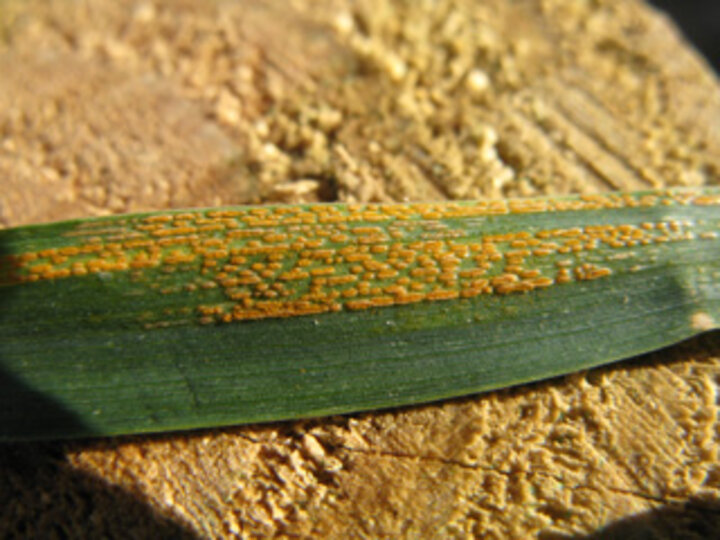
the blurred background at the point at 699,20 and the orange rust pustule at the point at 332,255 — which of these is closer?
the orange rust pustule at the point at 332,255

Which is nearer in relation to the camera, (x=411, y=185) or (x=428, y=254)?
(x=428, y=254)

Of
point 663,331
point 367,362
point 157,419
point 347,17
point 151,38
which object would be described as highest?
point 347,17

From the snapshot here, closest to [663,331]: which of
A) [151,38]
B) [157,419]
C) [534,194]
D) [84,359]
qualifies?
[534,194]

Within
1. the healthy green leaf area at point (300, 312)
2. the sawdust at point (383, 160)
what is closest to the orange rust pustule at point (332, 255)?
the healthy green leaf area at point (300, 312)

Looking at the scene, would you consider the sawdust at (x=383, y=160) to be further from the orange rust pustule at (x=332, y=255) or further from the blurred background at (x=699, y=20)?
the blurred background at (x=699, y=20)

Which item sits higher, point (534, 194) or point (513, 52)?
point (513, 52)

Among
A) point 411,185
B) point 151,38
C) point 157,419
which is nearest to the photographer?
point 157,419

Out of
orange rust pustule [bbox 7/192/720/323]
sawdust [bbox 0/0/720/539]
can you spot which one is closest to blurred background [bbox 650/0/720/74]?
sawdust [bbox 0/0/720/539]

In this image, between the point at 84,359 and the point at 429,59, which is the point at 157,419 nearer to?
the point at 84,359
